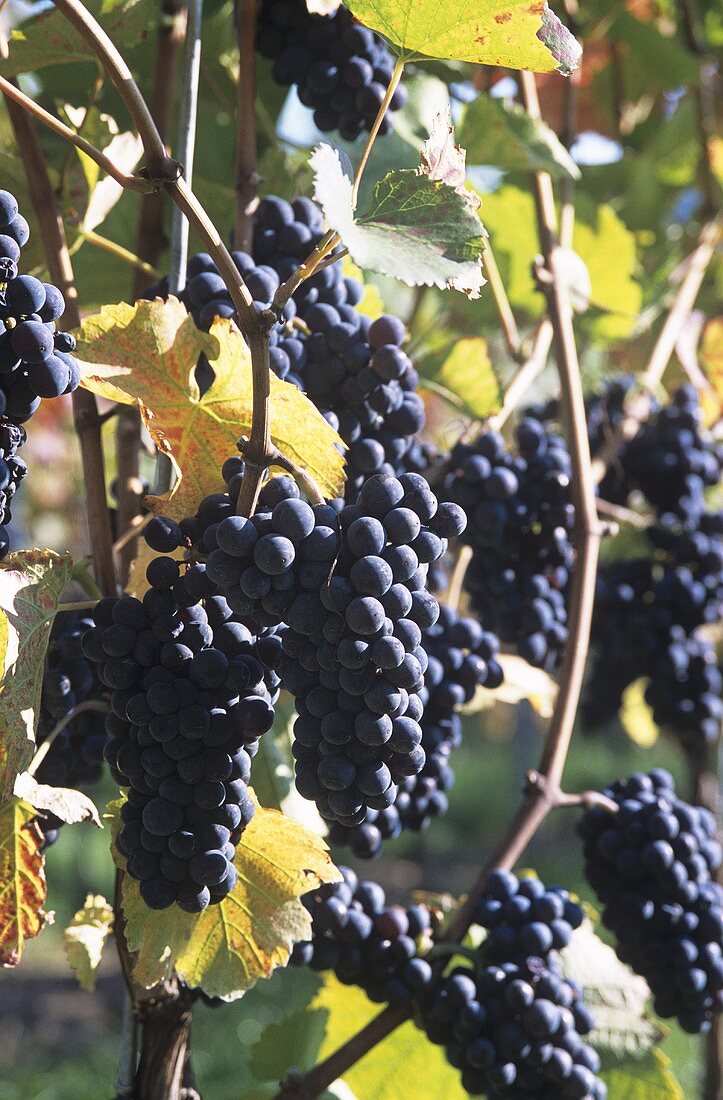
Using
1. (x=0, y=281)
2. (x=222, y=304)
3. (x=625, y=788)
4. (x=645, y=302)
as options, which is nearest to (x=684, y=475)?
(x=645, y=302)

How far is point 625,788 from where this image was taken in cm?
99

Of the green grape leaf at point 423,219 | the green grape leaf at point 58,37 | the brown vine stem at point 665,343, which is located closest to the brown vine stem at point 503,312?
the brown vine stem at point 665,343

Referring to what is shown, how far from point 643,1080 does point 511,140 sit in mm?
874

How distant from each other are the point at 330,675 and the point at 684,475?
31.3 inches

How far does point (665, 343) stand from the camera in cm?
133

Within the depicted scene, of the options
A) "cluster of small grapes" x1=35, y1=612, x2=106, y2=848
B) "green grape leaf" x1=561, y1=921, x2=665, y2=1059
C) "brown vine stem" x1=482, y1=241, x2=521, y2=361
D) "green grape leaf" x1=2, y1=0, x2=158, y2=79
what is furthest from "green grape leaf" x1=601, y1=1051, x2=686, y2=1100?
"green grape leaf" x1=2, y1=0, x2=158, y2=79

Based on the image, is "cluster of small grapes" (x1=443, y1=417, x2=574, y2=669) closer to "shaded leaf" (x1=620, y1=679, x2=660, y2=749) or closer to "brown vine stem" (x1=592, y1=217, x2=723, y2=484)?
"brown vine stem" (x1=592, y1=217, x2=723, y2=484)

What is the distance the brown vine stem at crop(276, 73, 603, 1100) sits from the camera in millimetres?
818

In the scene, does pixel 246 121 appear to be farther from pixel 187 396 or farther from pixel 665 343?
pixel 665 343

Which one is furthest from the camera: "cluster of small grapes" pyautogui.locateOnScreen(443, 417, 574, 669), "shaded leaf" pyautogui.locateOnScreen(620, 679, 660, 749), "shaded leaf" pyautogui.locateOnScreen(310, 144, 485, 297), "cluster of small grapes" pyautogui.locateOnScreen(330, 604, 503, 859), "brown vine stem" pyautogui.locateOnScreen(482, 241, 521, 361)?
"shaded leaf" pyautogui.locateOnScreen(620, 679, 660, 749)

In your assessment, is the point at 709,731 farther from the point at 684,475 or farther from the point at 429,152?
the point at 429,152

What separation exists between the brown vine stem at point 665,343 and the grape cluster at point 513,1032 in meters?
0.56

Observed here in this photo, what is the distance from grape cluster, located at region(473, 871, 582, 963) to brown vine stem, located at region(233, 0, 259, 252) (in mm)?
581

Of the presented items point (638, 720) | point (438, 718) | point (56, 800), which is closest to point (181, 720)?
point (56, 800)
